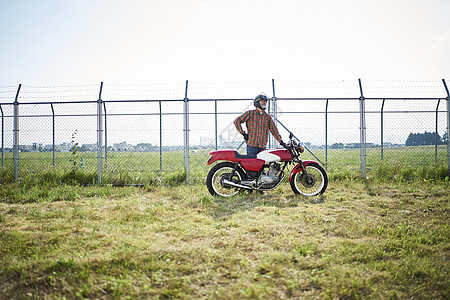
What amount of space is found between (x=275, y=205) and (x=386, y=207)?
1.97 metres

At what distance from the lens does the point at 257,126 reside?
20.7 ft

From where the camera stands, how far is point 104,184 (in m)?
7.48

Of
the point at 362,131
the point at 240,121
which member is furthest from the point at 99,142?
the point at 362,131

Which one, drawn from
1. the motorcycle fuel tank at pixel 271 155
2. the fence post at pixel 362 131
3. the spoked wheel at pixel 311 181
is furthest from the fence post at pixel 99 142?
the fence post at pixel 362 131

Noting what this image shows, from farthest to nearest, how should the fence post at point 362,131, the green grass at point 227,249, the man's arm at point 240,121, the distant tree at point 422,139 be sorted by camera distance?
the distant tree at point 422,139
the fence post at point 362,131
the man's arm at point 240,121
the green grass at point 227,249

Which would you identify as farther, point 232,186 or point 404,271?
point 232,186

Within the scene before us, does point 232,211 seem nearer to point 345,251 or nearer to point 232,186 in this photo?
point 232,186

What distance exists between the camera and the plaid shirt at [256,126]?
6.29 meters

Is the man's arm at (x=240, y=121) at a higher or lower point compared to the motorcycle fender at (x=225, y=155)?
higher

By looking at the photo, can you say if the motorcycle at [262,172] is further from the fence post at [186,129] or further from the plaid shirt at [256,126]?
the fence post at [186,129]

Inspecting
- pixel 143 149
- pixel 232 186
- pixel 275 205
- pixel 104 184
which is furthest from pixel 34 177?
pixel 275 205

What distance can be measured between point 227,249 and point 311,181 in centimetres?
344

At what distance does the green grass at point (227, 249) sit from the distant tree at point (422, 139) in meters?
4.46

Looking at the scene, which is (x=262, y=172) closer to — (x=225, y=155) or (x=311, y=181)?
(x=225, y=155)
